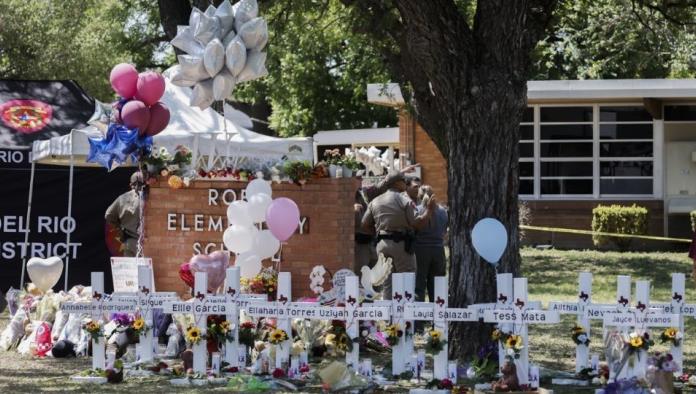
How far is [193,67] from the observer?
38.6 ft

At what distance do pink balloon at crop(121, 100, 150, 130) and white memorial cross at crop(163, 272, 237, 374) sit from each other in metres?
2.37

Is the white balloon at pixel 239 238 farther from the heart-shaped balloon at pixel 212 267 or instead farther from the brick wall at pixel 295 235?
the brick wall at pixel 295 235

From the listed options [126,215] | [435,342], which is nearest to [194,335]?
[435,342]

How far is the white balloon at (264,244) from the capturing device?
1272 centimetres

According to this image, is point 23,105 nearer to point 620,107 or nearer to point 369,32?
point 369,32

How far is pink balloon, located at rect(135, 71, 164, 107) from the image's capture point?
1221 cm

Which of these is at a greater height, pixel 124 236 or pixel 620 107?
pixel 620 107

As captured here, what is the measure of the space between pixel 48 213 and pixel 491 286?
29.6ft

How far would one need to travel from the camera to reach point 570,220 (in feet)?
89.0

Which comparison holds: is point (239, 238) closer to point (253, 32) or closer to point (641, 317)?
point (253, 32)

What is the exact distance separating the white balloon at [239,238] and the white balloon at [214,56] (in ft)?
5.95

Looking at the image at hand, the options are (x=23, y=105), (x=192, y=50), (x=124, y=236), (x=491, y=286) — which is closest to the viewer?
(x=491, y=286)

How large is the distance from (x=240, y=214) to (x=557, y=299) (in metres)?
6.75

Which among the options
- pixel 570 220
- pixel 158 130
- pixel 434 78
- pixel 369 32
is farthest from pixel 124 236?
pixel 570 220
